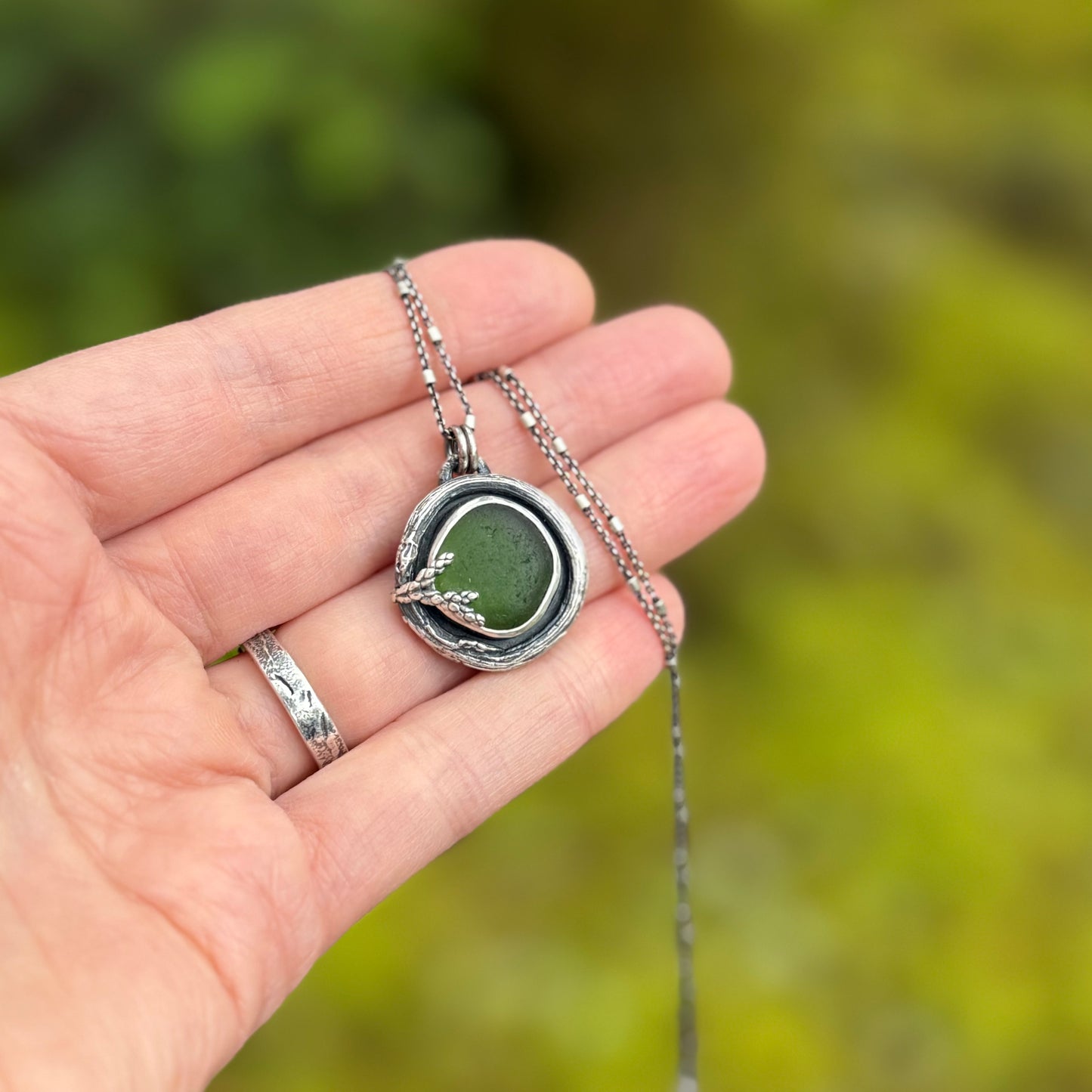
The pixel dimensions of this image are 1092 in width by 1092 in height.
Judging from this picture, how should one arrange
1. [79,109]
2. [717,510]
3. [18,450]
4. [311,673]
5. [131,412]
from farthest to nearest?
[79,109], [717,510], [311,673], [131,412], [18,450]

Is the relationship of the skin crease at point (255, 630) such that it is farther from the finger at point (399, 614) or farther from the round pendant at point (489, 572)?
the round pendant at point (489, 572)

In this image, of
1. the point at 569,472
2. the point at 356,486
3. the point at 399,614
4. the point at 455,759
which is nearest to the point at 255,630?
the point at 399,614

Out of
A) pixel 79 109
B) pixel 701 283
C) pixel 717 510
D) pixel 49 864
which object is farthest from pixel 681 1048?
pixel 79 109

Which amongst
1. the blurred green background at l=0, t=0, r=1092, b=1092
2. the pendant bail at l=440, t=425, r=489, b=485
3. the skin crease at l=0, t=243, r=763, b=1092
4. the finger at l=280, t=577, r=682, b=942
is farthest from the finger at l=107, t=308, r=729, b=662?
the blurred green background at l=0, t=0, r=1092, b=1092

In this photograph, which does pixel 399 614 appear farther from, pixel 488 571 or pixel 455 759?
pixel 455 759

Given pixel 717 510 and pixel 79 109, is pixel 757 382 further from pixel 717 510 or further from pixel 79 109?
pixel 79 109

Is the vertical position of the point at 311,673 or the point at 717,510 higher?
the point at 717,510
